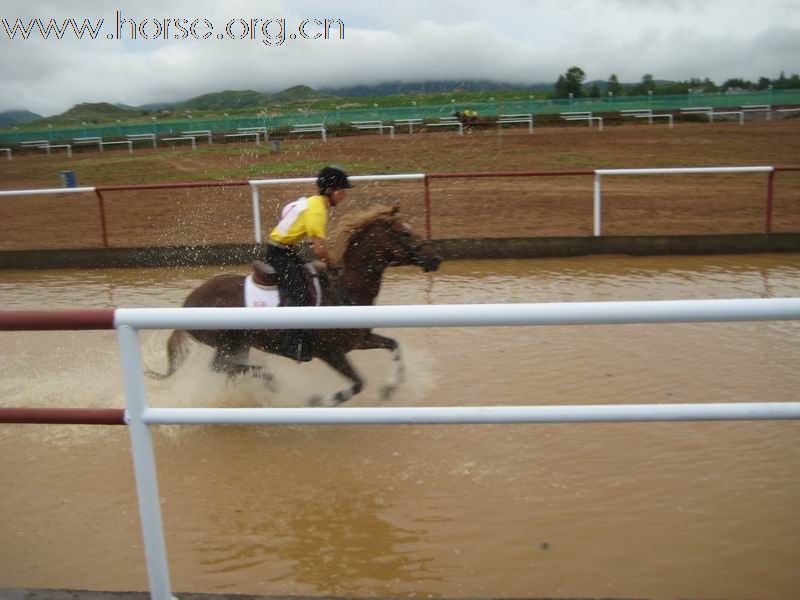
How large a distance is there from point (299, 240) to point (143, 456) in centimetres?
340

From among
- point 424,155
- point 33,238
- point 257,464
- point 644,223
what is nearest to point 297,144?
point 424,155

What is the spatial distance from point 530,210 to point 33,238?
12086mm

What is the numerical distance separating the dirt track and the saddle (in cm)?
872

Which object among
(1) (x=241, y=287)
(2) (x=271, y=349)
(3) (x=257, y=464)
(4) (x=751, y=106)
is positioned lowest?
(3) (x=257, y=464)

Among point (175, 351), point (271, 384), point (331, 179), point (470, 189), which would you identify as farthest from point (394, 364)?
point (470, 189)

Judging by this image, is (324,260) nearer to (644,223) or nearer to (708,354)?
(708,354)

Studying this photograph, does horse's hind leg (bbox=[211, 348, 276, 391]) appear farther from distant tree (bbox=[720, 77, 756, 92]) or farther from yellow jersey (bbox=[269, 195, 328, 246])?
distant tree (bbox=[720, 77, 756, 92])

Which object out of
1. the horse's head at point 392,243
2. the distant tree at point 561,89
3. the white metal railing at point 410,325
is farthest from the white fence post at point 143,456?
the distant tree at point 561,89

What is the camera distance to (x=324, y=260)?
19.3 feet

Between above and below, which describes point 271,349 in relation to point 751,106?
below

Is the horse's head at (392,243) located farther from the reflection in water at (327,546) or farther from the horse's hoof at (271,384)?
the reflection in water at (327,546)

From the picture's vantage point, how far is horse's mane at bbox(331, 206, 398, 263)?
596 cm

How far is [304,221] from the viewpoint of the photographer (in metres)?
5.68

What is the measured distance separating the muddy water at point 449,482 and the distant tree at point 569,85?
3482cm
